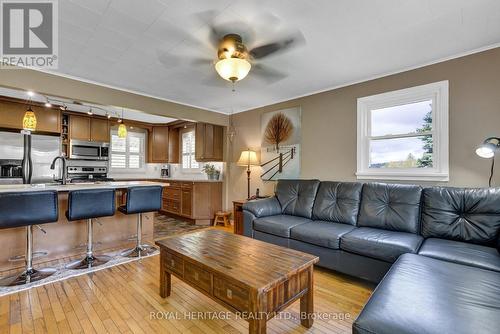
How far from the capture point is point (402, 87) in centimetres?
296

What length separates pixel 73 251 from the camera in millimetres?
3078

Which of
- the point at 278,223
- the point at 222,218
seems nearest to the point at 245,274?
the point at 278,223

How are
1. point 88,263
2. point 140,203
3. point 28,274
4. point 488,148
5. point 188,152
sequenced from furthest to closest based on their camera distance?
point 188,152 → point 140,203 → point 88,263 → point 28,274 → point 488,148

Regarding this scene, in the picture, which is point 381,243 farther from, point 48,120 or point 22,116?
point 22,116

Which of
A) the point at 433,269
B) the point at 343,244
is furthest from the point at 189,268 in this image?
the point at 433,269

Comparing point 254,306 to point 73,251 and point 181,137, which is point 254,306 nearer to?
point 73,251

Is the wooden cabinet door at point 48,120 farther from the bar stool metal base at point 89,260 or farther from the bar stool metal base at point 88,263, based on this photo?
the bar stool metal base at point 88,263

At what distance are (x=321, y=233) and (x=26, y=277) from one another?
314cm

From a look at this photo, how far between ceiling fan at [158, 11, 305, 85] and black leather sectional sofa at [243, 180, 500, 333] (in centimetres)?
190

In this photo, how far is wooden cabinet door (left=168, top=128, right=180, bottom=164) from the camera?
643 cm

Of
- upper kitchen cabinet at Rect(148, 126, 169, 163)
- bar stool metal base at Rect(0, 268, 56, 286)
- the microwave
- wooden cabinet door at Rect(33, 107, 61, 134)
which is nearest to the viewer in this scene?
bar stool metal base at Rect(0, 268, 56, 286)

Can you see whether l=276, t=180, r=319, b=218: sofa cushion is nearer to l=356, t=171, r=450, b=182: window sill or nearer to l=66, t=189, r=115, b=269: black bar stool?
l=356, t=171, r=450, b=182: window sill

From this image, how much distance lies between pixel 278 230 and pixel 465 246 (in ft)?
5.86

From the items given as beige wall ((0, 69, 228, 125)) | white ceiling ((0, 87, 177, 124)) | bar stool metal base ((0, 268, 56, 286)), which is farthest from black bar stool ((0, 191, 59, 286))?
white ceiling ((0, 87, 177, 124))
